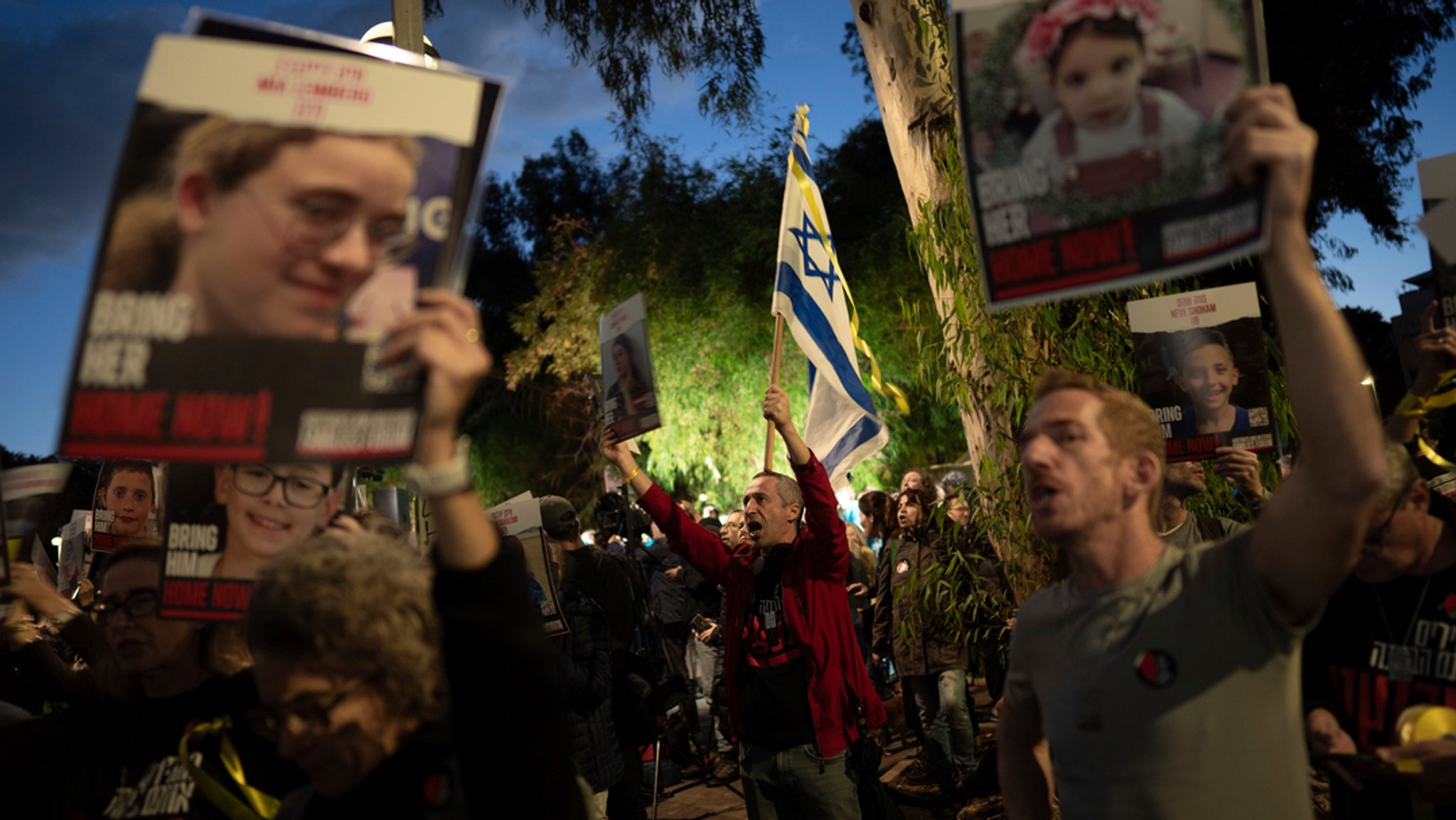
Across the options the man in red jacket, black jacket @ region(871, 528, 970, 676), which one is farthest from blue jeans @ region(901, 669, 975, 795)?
the man in red jacket

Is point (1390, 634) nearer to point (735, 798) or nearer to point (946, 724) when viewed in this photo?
point (946, 724)

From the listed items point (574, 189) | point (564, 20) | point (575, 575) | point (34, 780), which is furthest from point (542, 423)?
point (34, 780)

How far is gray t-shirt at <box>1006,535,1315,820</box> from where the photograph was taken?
2.09m

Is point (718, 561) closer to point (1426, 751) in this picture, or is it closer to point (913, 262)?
point (1426, 751)

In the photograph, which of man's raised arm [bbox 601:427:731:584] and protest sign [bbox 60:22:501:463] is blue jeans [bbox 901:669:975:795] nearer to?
man's raised arm [bbox 601:427:731:584]

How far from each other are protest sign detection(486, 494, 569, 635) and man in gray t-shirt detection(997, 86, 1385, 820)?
306 centimetres

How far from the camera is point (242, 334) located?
1.89 m

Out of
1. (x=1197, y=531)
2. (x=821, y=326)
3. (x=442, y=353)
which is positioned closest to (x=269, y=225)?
(x=442, y=353)

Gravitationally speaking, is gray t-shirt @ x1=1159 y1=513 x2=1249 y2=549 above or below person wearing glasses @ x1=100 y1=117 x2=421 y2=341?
below

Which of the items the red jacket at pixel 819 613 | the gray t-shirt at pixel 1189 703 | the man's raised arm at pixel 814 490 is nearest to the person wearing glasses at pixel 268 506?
the gray t-shirt at pixel 1189 703

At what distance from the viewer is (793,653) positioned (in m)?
4.79

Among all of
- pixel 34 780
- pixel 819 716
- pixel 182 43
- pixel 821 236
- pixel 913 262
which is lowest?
pixel 819 716

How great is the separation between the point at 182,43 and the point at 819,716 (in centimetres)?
372

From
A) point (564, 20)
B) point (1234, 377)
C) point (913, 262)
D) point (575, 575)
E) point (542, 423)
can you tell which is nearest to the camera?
point (1234, 377)
